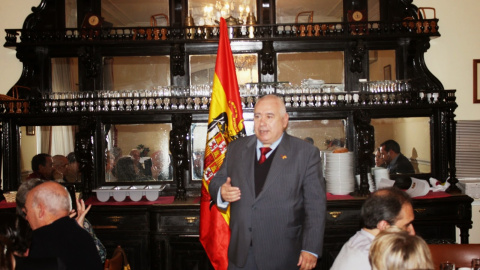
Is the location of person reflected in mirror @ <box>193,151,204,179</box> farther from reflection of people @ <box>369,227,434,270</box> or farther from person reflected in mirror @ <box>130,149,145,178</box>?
reflection of people @ <box>369,227,434,270</box>

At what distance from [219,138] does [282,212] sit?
130 cm

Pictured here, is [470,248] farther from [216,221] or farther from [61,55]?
[61,55]

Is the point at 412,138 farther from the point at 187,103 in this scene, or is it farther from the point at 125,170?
the point at 125,170

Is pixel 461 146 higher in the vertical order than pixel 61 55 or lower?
lower

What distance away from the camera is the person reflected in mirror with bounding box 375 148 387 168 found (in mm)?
4582

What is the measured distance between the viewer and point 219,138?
3770 mm

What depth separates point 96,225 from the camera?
4102mm

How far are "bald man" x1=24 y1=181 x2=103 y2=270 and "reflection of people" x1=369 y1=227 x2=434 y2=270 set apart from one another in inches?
53.7

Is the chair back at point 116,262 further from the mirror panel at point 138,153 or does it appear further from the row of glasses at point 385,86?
the row of glasses at point 385,86

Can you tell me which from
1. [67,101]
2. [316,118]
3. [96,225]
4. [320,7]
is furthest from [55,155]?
[320,7]

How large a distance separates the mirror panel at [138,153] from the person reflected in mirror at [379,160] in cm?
214

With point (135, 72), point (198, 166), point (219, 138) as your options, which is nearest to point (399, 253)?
point (219, 138)

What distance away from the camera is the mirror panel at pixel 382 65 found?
184 inches

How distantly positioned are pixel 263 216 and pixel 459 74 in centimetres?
323
